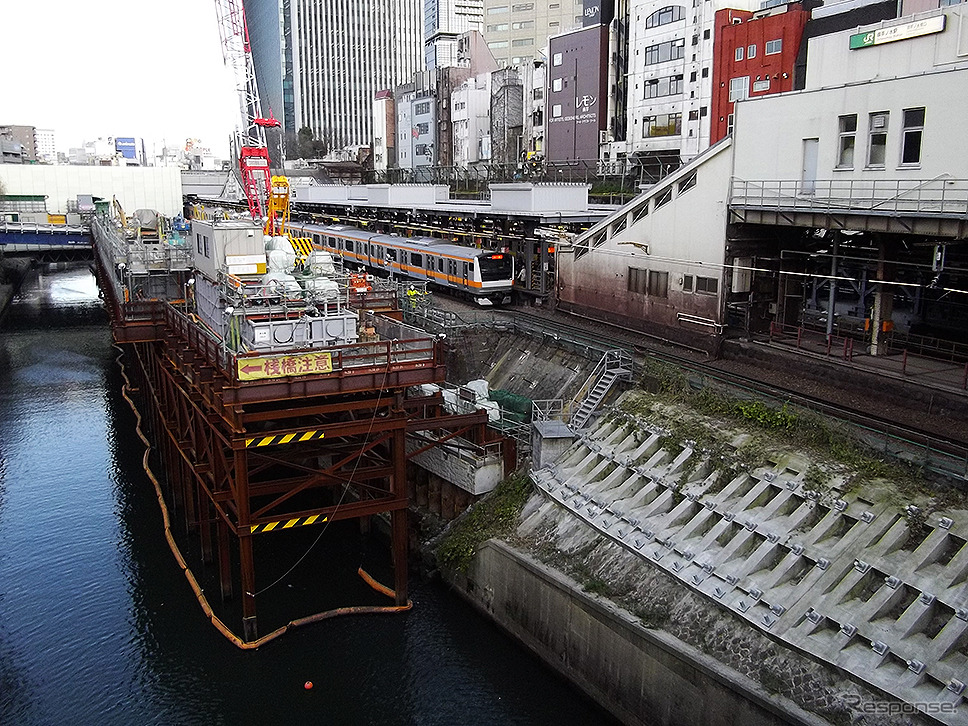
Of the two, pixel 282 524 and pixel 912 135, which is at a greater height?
pixel 912 135

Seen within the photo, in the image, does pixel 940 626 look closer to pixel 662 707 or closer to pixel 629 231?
pixel 662 707

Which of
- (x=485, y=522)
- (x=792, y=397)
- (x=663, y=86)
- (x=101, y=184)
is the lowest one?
(x=485, y=522)

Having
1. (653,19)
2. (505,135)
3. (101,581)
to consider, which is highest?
(653,19)

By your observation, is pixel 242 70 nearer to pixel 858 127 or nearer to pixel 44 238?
pixel 44 238

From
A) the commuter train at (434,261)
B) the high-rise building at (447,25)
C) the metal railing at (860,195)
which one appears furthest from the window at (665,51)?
the high-rise building at (447,25)

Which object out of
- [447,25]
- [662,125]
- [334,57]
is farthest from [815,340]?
[334,57]

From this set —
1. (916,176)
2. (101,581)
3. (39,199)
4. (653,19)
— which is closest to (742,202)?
(916,176)

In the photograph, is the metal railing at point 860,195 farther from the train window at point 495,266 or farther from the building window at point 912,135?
the train window at point 495,266
